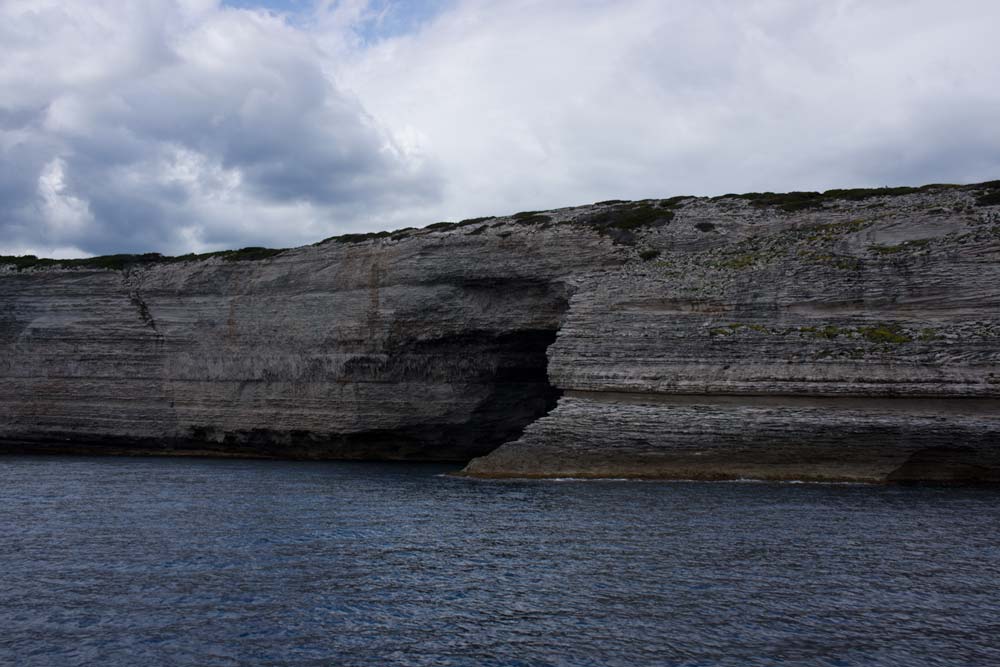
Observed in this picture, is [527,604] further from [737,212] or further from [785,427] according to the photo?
[737,212]

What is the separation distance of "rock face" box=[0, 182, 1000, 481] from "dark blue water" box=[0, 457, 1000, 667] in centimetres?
485

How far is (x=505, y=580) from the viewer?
15.9 m

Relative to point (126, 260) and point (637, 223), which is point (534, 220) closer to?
point (637, 223)

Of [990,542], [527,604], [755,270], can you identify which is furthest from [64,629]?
[755,270]

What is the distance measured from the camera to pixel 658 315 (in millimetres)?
36000

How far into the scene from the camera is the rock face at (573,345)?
31.7 metres

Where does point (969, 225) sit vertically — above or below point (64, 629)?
above

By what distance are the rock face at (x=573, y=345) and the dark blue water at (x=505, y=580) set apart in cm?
485

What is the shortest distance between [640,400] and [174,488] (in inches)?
693

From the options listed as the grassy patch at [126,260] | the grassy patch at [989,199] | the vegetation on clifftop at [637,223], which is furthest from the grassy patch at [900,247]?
the grassy patch at [126,260]

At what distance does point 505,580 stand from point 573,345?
2135cm

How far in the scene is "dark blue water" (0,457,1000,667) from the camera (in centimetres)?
1187

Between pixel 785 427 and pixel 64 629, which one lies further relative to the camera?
pixel 785 427

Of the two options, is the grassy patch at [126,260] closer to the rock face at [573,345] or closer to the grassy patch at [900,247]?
the rock face at [573,345]
